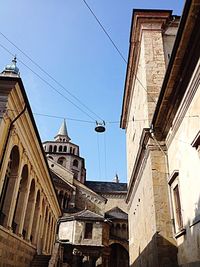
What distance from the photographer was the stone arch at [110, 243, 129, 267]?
138ft

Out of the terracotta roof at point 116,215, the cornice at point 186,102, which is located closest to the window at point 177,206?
the cornice at point 186,102

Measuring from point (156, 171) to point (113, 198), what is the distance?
1869 inches

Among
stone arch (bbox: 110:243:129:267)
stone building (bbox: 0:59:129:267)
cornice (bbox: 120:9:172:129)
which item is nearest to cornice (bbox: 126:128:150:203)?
stone building (bbox: 0:59:129:267)

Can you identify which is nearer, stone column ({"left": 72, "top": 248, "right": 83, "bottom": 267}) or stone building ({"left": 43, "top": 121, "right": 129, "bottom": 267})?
stone column ({"left": 72, "top": 248, "right": 83, "bottom": 267})

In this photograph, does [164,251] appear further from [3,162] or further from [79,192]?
[79,192]

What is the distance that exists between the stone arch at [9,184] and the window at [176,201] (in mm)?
6663

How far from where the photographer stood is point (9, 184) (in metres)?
11.9

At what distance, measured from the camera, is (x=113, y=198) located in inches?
2170

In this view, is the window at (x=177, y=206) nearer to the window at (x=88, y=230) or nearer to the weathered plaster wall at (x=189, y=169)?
the weathered plaster wall at (x=189, y=169)

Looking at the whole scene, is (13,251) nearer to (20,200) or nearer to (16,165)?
(20,200)

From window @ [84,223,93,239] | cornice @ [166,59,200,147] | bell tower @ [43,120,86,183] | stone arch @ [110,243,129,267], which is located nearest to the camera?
cornice @ [166,59,200,147]

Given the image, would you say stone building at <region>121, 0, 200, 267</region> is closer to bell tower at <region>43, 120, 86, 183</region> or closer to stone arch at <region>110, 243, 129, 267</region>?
stone arch at <region>110, 243, 129, 267</region>

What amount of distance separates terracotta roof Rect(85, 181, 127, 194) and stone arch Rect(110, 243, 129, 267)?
14762 mm

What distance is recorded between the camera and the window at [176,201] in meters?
7.97
